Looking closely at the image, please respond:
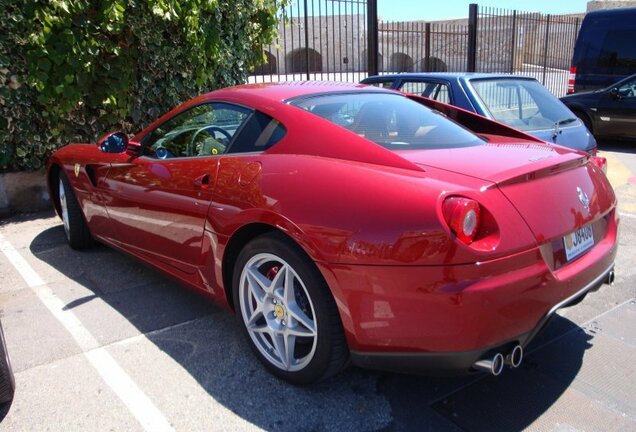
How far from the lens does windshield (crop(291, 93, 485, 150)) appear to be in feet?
9.71

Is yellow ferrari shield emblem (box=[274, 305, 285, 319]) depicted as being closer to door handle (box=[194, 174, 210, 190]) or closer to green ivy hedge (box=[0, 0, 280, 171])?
door handle (box=[194, 174, 210, 190])

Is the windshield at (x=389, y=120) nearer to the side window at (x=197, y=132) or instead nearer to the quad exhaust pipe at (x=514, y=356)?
the side window at (x=197, y=132)

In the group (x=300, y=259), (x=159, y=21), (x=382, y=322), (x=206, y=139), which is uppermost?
(x=159, y=21)

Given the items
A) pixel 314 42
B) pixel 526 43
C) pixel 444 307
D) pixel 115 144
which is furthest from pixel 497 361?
pixel 526 43

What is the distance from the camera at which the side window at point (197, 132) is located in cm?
331

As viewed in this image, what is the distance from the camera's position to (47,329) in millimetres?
3518

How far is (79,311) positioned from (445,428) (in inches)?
100

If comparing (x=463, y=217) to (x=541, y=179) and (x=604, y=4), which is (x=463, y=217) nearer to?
(x=541, y=179)

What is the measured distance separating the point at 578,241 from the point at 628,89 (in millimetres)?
9138

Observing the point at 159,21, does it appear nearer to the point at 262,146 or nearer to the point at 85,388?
the point at 262,146

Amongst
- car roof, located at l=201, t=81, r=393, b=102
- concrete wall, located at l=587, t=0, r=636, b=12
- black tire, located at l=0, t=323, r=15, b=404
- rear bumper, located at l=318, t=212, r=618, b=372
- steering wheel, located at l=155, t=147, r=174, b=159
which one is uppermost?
concrete wall, located at l=587, t=0, r=636, b=12

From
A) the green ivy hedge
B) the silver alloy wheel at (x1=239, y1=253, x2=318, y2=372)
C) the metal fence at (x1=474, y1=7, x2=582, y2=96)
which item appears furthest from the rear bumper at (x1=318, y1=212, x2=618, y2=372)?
the metal fence at (x1=474, y1=7, x2=582, y2=96)

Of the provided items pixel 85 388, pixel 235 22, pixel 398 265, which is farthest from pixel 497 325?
pixel 235 22

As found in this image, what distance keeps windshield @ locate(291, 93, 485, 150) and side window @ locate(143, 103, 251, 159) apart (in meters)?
0.46
